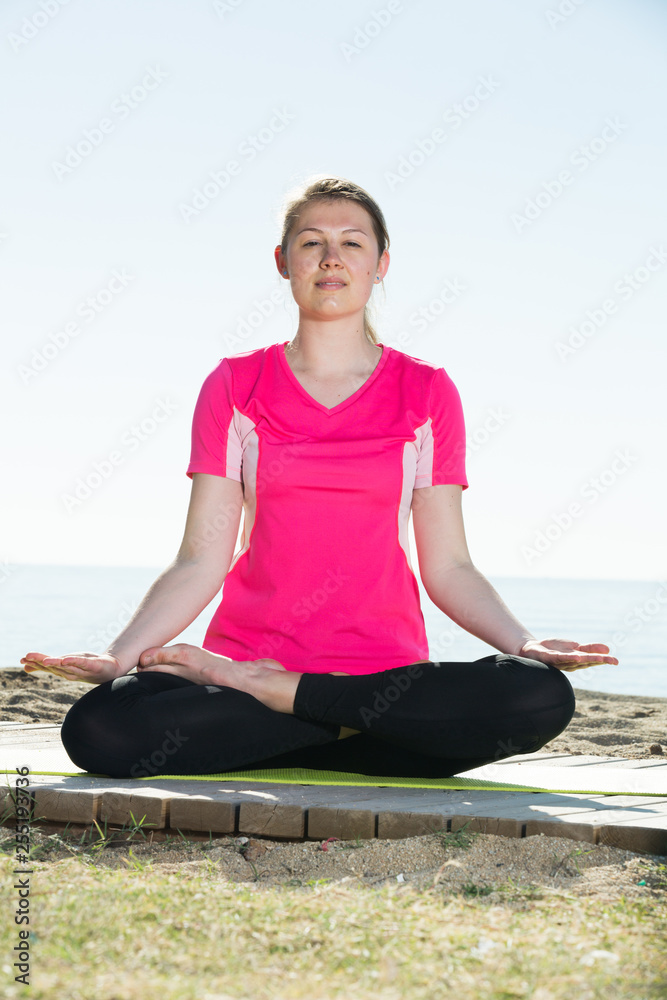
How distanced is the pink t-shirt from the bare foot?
0.46 ft

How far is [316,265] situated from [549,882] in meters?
1.96

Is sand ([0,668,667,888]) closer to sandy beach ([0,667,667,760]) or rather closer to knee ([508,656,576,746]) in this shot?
knee ([508,656,576,746])

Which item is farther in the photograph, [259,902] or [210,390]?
[210,390]

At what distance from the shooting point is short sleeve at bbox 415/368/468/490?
2992 millimetres

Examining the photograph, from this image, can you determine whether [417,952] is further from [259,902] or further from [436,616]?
[436,616]

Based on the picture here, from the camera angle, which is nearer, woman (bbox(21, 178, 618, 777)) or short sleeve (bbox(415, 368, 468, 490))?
woman (bbox(21, 178, 618, 777))

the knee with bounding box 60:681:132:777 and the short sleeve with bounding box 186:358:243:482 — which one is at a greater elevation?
the short sleeve with bounding box 186:358:243:482

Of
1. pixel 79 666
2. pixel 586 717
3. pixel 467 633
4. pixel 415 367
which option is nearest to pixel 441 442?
pixel 415 367

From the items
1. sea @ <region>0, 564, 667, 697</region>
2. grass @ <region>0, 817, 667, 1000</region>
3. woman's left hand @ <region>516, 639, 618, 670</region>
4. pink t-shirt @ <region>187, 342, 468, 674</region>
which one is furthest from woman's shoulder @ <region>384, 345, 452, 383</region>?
sea @ <region>0, 564, 667, 697</region>

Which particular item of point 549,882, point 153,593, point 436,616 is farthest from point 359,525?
point 436,616

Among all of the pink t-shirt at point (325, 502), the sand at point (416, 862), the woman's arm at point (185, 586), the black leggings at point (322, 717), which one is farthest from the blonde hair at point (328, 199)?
the sand at point (416, 862)

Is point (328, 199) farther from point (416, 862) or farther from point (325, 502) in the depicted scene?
point (416, 862)

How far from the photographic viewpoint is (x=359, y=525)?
2.83m

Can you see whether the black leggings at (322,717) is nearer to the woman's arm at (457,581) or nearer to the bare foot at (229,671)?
the bare foot at (229,671)
